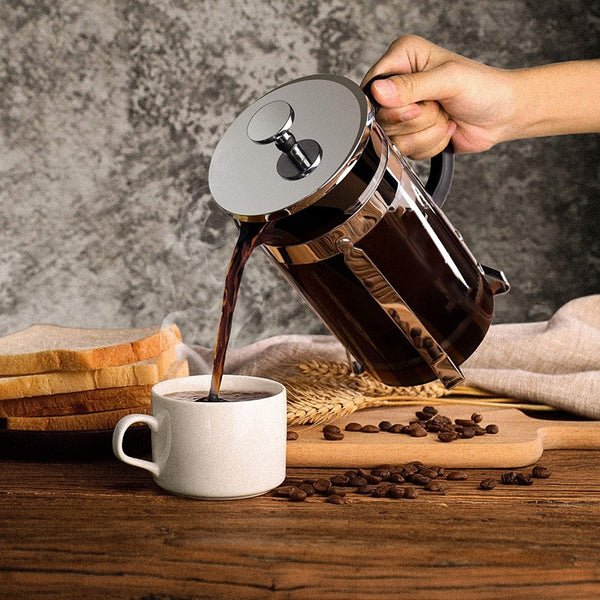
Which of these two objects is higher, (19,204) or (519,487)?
(19,204)

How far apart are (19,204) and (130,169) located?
0.36m

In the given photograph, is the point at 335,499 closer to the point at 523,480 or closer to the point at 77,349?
the point at 523,480

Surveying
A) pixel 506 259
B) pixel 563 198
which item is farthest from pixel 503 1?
pixel 506 259

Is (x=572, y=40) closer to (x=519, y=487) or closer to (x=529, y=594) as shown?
(x=519, y=487)

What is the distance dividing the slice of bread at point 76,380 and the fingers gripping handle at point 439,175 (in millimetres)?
462

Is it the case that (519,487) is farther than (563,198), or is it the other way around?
(563,198)

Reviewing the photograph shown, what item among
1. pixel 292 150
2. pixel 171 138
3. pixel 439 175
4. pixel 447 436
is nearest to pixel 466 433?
pixel 447 436

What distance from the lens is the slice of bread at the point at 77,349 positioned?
3.76ft

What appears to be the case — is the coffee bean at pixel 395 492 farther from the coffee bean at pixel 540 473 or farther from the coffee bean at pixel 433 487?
the coffee bean at pixel 540 473

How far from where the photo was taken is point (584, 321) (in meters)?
1.64

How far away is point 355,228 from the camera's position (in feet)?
3.10

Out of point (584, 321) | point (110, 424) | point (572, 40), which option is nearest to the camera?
point (110, 424)

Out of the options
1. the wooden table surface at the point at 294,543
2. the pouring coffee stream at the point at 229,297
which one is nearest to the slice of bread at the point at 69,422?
the wooden table surface at the point at 294,543

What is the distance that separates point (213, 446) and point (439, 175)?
52 cm
